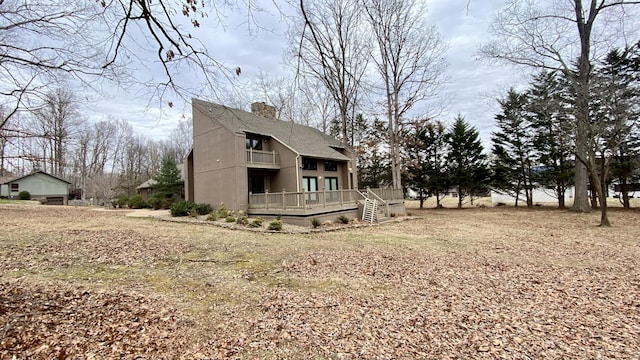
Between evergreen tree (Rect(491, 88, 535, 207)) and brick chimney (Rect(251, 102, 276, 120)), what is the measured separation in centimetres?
2053

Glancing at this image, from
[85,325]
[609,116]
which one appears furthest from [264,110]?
[85,325]

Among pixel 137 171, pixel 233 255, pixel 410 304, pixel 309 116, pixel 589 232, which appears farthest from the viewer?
pixel 137 171

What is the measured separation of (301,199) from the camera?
13.8 meters

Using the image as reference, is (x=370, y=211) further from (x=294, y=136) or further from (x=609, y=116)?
(x=609, y=116)

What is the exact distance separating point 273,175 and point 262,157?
1729 millimetres

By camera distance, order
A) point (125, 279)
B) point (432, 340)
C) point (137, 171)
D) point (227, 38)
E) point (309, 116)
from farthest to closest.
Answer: point (137, 171) → point (309, 116) → point (125, 279) → point (227, 38) → point (432, 340)

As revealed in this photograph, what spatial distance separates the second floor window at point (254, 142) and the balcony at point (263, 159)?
2.84 ft

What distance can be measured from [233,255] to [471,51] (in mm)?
17950

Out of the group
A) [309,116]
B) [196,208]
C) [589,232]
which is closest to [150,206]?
[196,208]

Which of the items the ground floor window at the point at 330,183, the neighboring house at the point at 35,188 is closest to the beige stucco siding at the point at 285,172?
the ground floor window at the point at 330,183

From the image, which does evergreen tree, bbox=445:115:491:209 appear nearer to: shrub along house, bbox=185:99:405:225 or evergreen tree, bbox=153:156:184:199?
shrub along house, bbox=185:99:405:225

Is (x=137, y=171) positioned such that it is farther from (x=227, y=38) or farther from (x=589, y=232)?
(x=589, y=232)

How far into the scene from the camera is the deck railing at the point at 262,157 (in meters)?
16.9

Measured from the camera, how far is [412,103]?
73.0 ft
